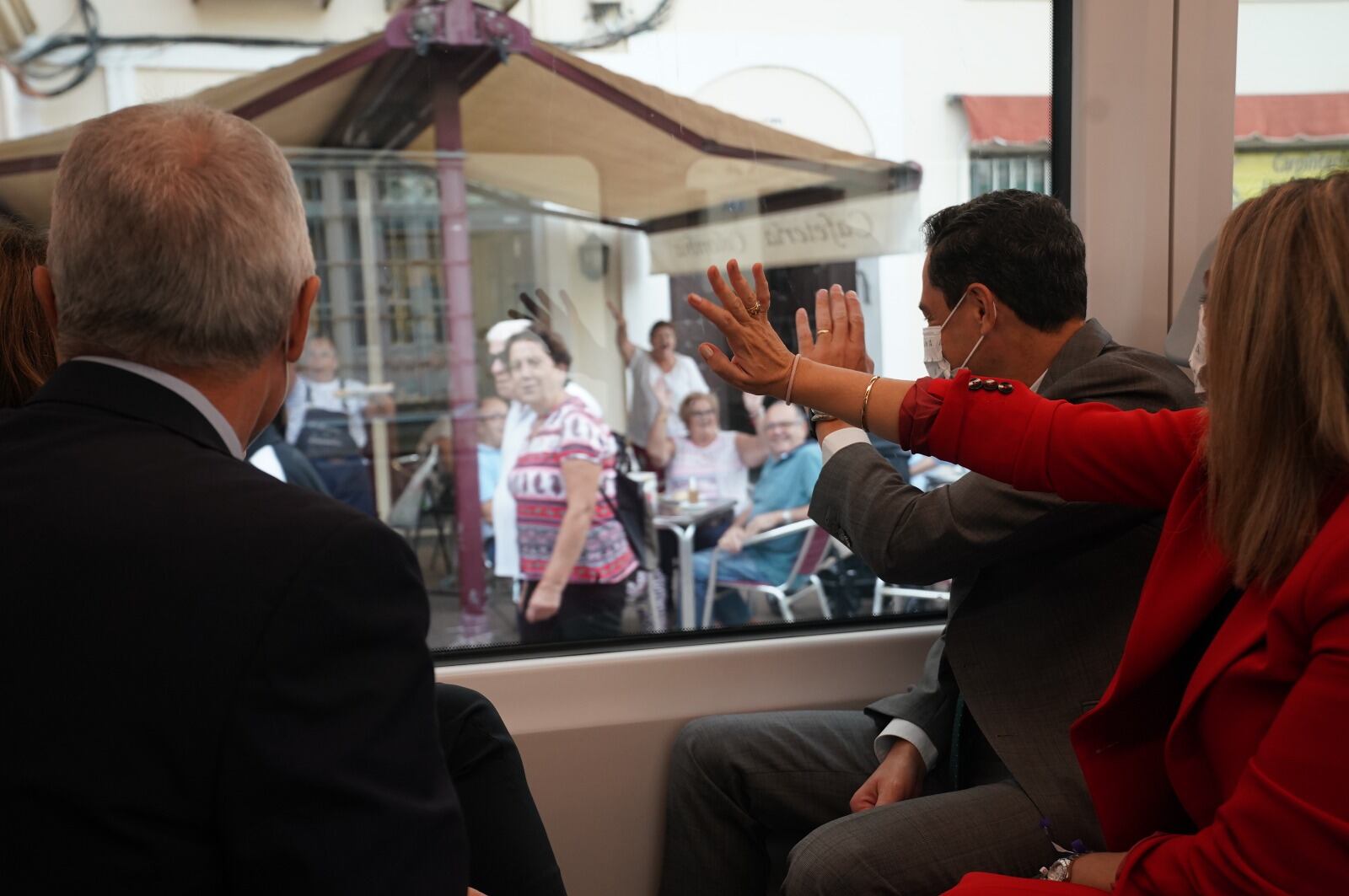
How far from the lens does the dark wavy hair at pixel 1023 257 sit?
5.24 feet

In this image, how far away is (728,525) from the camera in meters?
3.94

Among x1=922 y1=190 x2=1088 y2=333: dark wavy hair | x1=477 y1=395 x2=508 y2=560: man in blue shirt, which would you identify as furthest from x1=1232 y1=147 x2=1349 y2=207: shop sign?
x1=477 y1=395 x2=508 y2=560: man in blue shirt

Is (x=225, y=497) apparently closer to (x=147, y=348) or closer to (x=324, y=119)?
(x=147, y=348)

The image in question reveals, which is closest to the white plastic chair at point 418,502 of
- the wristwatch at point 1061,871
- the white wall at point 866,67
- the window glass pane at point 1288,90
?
the white wall at point 866,67

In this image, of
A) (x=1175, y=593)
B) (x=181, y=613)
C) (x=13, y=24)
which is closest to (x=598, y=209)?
(x=13, y=24)

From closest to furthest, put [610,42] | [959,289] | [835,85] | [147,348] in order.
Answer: [147,348]
[959,289]
[610,42]
[835,85]

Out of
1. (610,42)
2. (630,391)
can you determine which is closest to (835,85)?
(610,42)

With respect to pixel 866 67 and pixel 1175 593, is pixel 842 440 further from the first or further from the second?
pixel 866 67

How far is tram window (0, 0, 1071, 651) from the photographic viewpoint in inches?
111

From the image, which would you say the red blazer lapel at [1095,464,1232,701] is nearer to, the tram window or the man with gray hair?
the man with gray hair

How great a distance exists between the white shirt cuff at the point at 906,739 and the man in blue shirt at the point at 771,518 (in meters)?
2.02

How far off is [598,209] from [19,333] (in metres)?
2.69

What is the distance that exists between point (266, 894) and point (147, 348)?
1.42ft

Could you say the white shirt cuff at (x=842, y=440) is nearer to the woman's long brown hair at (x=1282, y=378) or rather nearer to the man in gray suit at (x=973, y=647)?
the man in gray suit at (x=973, y=647)
